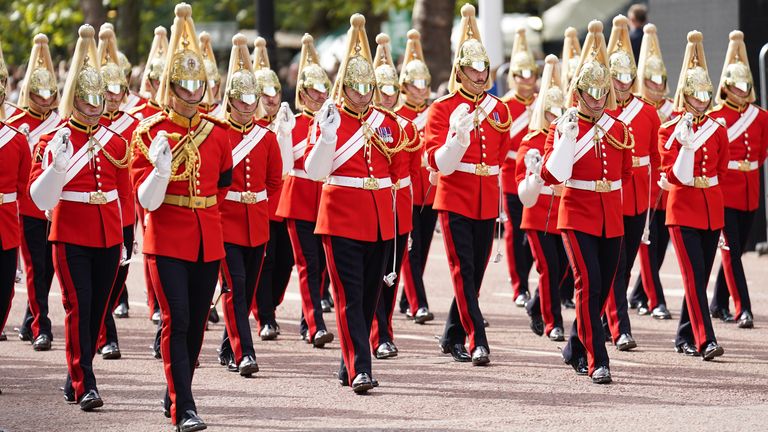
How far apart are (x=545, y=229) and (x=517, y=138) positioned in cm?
163

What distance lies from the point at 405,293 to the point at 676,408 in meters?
4.25

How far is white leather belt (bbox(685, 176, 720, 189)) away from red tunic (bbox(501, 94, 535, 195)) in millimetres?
2469

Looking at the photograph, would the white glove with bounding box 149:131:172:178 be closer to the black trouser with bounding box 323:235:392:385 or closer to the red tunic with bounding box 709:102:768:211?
the black trouser with bounding box 323:235:392:385

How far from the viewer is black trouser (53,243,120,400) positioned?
28.9 ft

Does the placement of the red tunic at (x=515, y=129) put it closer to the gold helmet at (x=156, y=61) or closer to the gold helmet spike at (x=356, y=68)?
the gold helmet at (x=156, y=61)

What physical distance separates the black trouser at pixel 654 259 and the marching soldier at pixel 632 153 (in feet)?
2.65

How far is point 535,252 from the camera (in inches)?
454

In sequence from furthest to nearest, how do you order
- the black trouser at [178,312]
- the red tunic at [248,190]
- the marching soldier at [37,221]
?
1. the marching soldier at [37,221]
2. the red tunic at [248,190]
3. the black trouser at [178,312]

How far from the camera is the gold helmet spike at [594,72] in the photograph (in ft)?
31.2

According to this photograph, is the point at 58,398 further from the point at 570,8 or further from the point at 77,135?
the point at 570,8

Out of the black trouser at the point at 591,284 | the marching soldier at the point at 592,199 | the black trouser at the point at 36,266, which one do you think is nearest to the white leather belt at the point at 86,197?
the black trouser at the point at 36,266

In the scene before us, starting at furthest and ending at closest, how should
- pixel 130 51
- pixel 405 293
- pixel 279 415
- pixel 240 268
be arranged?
pixel 130 51 < pixel 405 293 < pixel 240 268 < pixel 279 415

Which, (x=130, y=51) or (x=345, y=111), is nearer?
(x=345, y=111)

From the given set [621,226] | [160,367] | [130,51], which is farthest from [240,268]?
[130,51]
